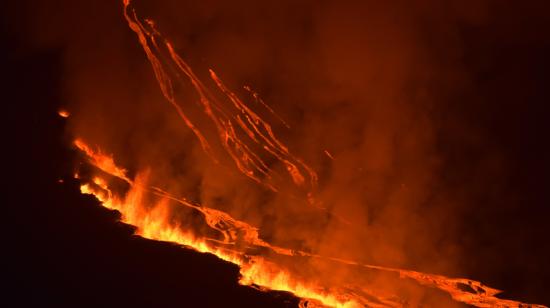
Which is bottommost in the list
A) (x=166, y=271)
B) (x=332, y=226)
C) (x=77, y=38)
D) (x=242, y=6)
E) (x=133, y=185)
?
(x=166, y=271)

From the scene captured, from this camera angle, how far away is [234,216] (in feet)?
26.9

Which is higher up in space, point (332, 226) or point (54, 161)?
point (332, 226)

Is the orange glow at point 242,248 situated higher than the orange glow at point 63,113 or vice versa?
the orange glow at point 63,113

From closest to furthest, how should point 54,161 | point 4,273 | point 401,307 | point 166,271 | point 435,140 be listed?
point 4,273
point 166,271
point 54,161
point 401,307
point 435,140

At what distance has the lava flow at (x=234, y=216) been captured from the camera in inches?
276

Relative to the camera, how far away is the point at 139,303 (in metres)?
5.38

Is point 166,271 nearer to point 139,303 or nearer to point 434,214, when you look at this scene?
point 139,303

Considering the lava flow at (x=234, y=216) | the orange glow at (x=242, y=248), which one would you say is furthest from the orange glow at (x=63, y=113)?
the orange glow at (x=242, y=248)

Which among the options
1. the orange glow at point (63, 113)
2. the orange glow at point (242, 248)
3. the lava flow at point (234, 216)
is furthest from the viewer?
the orange glow at point (63, 113)

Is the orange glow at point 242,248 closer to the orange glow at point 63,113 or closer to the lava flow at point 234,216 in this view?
the lava flow at point 234,216

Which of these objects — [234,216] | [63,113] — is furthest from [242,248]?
[63,113]

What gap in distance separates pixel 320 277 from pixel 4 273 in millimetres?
4049

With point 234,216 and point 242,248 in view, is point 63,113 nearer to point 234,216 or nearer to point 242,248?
point 234,216

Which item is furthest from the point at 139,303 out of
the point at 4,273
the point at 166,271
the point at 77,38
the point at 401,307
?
the point at 77,38
